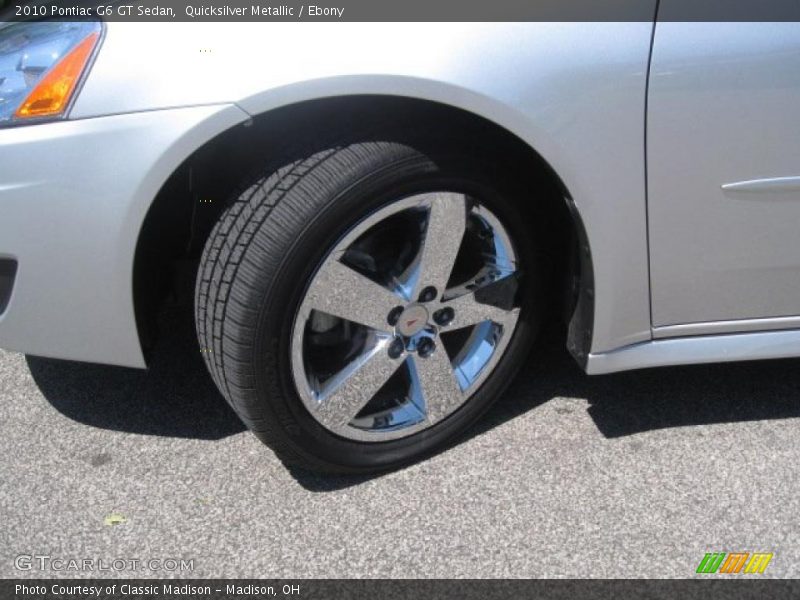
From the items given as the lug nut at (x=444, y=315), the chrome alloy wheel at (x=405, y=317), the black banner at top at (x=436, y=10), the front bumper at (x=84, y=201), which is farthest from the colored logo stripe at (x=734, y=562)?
the front bumper at (x=84, y=201)

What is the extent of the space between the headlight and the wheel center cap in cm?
85

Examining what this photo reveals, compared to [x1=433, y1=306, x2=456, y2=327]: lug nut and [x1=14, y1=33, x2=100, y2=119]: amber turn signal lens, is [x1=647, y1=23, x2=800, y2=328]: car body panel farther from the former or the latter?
[x1=14, y1=33, x2=100, y2=119]: amber turn signal lens

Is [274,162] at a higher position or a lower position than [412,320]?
higher

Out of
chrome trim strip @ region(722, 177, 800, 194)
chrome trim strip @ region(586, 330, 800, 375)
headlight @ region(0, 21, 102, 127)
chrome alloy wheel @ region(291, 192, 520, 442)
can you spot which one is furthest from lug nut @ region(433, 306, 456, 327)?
headlight @ region(0, 21, 102, 127)

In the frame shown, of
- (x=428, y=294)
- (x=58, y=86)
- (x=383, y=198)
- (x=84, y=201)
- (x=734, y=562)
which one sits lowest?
(x=734, y=562)

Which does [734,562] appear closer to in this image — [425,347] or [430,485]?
[430,485]

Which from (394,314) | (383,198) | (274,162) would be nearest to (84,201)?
(274,162)

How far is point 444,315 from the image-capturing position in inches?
88.6

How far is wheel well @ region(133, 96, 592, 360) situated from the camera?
1991 millimetres

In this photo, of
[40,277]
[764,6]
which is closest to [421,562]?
[40,277]

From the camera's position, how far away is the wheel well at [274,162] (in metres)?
1.99

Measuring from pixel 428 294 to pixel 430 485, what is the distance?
1.53ft

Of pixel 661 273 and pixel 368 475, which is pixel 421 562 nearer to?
pixel 368 475

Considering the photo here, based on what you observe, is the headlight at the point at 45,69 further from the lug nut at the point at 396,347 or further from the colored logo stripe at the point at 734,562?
the colored logo stripe at the point at 734,562
